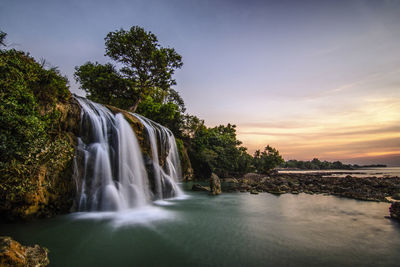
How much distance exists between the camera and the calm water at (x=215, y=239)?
4082 mm

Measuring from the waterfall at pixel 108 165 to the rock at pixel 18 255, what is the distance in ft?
14.6

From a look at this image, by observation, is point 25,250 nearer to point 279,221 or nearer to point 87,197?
point 87,197

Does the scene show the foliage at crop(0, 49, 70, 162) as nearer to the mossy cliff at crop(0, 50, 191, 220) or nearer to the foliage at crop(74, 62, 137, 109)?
the mossy cliff at crop(0, 50, 191, 220)

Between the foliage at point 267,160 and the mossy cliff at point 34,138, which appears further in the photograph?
the foliage at point 267,160

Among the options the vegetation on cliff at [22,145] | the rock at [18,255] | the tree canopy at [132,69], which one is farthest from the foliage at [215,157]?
the rock at [18,255]

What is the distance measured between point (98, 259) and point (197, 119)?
31029 millimetres

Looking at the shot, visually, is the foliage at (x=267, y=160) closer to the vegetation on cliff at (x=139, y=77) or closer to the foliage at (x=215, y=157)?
the foliage at (x=215, y=157)

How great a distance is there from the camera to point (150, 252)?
4.38 metres

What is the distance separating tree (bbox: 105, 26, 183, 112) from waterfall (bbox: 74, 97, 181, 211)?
10.6 m

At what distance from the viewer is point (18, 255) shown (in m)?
3.10

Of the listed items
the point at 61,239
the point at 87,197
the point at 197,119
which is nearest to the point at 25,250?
the point at 61,239

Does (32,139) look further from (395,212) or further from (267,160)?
(267,160)

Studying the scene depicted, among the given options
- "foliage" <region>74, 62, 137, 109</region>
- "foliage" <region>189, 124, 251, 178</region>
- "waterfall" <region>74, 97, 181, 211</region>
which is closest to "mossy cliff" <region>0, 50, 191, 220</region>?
"waterfall" <region>74, 97, 181, 211</region>

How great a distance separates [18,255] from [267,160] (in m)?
41.1
